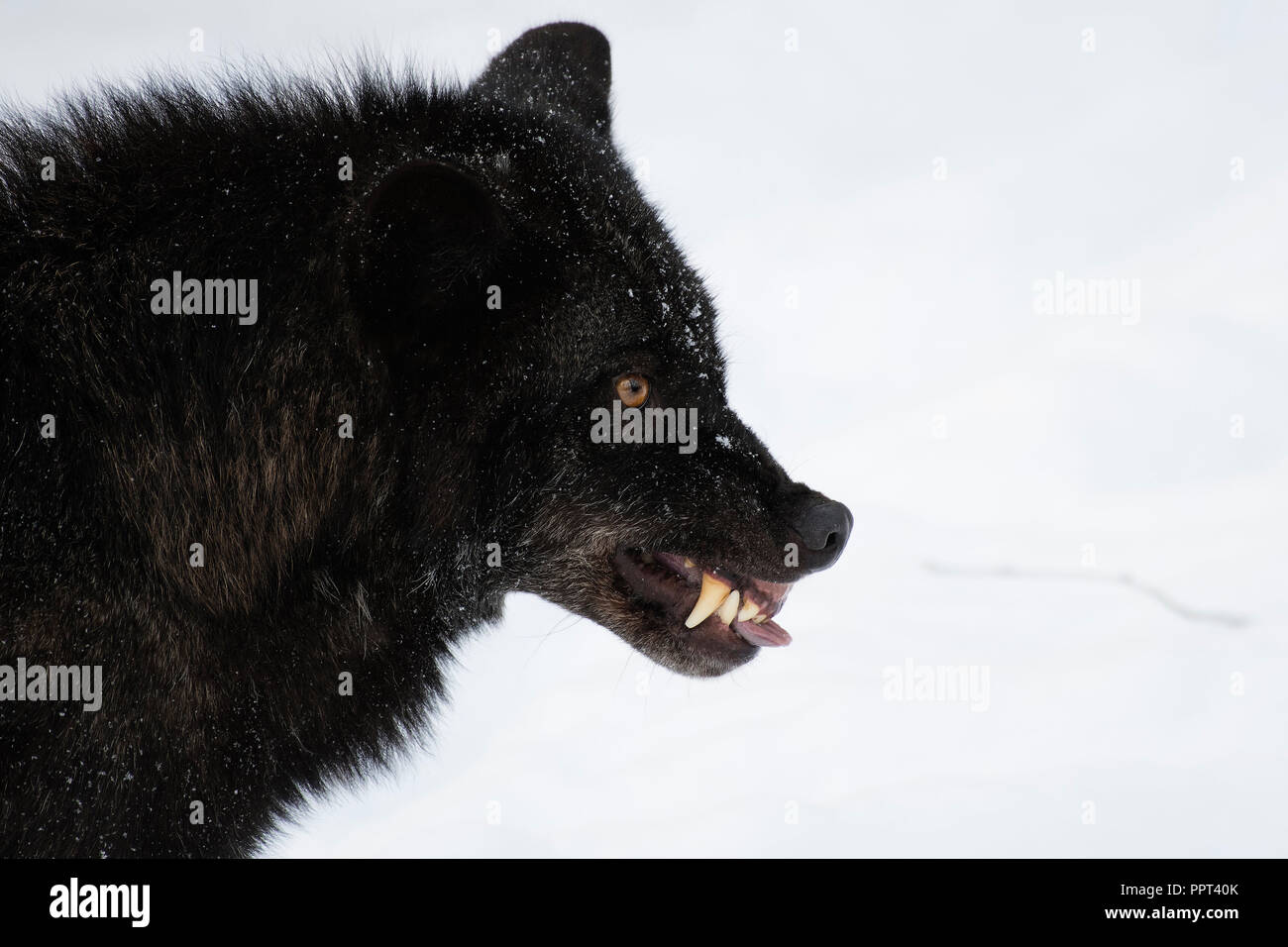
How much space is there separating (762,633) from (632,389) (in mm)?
1158

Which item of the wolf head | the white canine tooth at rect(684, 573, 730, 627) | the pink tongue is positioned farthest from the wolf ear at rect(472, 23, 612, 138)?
the pink tongue

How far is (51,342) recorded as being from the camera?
3141 mm

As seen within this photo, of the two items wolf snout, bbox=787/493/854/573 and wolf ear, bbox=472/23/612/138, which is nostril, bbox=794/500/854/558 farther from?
wolf ear, bbox=472/23/612/138

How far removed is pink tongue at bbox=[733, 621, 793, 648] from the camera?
4203 mm

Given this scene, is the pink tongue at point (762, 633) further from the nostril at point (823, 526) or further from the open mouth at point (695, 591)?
the nostril at point (823, 526)

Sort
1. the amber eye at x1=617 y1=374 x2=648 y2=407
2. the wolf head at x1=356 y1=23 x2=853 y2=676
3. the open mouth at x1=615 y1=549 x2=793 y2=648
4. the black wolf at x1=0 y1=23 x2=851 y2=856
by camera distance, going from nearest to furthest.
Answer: the black wolf at x1=0 y1=23 x2=851 y2=856 → the wolf head at x1=356 y1=23 x2=853 y2=676 → the amber eye at x1=617 y1=374 x2=648 y2=407 → the open mouth at x1=615 y1=549 x2=793 y2=648

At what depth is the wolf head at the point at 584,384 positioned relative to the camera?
133 inches

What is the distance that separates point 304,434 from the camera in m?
3.36

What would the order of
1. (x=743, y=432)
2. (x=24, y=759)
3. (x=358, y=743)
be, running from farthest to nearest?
1. (x=743, y=432)
2. (x=358, y=743)
3. (x=24, y=759)

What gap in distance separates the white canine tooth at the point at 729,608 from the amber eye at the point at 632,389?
87cm

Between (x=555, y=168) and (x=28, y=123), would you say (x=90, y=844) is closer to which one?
(x=28, y=123)

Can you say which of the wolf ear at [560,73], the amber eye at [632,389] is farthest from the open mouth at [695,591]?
the wolf ear at [560,73]
